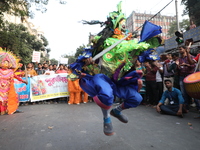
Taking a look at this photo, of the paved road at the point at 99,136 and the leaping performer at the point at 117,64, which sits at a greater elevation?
the leaping performer at the point at 117,64

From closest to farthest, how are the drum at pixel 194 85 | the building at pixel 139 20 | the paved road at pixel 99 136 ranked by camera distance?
the paved road at pixel 99 136 → the drum at pixel 194 85 → the building at pixel 139 20

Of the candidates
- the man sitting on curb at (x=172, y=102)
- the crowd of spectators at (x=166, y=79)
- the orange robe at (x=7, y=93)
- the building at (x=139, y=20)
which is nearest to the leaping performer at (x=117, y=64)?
the crowd of spectators at (x=166, y=79)

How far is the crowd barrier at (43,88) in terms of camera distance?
22.5 ft

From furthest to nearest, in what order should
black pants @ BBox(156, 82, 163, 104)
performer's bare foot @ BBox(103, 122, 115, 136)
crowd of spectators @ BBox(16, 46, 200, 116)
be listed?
black pants @ BBox(156, 82, 163, 104) → crowd of spectators @ BBox(16, 46, 200, 116) → performer's bare foot @ BBox(103, 122, 115, 136)

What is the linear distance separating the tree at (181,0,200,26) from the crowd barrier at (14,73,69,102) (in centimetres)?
1545

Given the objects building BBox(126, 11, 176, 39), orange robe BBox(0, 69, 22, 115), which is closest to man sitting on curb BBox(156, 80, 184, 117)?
orange robe BBox(0, 69, 22, 115)

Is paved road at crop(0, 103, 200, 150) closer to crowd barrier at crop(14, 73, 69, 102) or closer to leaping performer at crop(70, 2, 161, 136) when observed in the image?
leaping performer at crop(70, 2, 161, 136)

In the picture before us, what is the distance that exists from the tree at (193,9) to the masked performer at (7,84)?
17429 millimetres

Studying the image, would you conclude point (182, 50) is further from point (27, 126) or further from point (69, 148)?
point (27, 126)

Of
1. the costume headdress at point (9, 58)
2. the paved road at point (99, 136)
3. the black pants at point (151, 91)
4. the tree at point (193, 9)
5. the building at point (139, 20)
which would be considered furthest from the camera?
the building at point (139, 20)

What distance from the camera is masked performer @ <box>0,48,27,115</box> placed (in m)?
4.73

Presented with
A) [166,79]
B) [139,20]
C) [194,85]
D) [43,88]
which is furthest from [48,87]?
[139,20]

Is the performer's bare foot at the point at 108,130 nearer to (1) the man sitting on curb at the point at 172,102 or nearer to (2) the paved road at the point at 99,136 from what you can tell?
(2) the paved road at the point at 99,136

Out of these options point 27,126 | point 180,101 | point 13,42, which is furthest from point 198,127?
point 13,42
